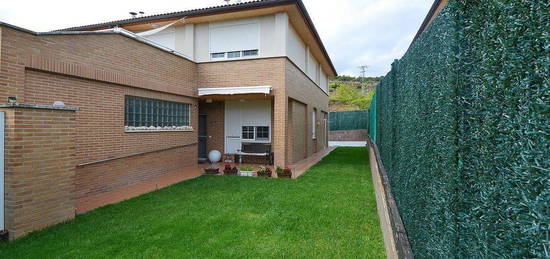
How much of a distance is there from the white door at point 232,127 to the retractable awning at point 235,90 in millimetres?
2369

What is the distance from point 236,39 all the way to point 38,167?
8733 millimetres

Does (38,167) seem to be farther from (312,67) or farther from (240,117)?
(312,67)

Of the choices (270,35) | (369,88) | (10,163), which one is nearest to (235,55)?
(270,35)

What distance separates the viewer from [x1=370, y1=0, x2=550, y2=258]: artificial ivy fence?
94 centimetres

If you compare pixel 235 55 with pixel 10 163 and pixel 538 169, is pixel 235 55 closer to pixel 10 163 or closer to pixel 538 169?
pixel 10 163

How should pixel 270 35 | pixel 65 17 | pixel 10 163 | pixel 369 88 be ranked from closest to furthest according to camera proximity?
pixel 10 163 < pixel 270 35 < pixel 65 17 < pixel 369 88

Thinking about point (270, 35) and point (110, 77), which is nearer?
point (110, 77)

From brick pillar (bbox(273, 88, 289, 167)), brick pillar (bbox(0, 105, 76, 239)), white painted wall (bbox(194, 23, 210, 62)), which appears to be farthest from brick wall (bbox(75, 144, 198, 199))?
white painted wall (bbox(194, 23, 210, 62))

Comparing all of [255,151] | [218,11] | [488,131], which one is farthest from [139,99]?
[488,131]

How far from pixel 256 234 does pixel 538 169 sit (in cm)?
426

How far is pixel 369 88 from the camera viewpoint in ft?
191

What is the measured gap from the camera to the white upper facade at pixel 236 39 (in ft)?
Answer: 35.9

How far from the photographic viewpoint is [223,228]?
4887mm

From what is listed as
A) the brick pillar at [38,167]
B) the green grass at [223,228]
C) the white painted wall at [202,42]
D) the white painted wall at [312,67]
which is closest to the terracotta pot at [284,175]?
the green grass at [223,228]
